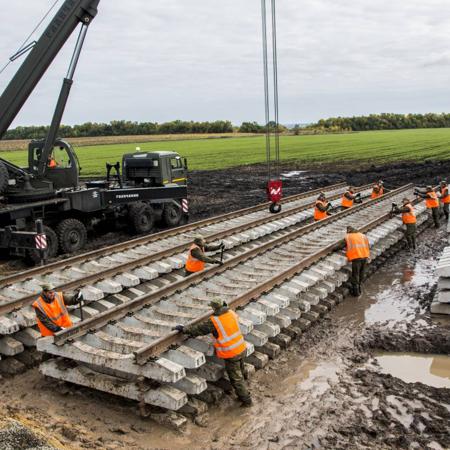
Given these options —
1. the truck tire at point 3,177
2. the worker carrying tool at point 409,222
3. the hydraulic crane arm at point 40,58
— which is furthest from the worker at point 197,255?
the worker carrying tool at point 409,222

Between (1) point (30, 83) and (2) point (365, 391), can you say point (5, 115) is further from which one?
(2) point (365, 391)

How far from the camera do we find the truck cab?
61.0 feet

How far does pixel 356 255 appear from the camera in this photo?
10898 mm

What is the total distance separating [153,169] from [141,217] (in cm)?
224

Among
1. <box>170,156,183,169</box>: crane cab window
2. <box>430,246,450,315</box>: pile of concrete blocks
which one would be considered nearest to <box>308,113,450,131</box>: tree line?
<box>170,156,183,169</box>: crane cab window

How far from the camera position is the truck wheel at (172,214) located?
60.5ft

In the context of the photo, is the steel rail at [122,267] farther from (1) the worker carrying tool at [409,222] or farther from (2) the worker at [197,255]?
(1) the worker carrying tool at [409,222]

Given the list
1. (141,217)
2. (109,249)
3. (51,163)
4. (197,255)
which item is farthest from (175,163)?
(197,255)

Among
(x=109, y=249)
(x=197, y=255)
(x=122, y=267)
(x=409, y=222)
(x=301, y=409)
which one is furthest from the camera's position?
(x=409, y=222)

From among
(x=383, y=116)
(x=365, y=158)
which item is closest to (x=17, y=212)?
(x=365, y=158)

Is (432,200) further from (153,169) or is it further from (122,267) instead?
(122,267)

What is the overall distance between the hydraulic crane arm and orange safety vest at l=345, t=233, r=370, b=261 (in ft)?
29.3

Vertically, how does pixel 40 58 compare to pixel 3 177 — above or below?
above

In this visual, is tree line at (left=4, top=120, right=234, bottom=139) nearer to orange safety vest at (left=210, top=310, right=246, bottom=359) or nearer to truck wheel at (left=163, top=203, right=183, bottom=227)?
truck wheel at (left=163, top=203, right=183, bottom=227)
